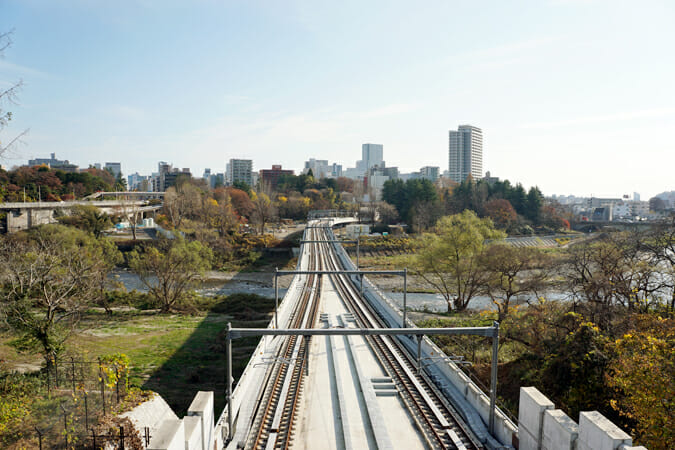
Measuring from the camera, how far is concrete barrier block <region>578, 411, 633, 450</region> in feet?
25.7

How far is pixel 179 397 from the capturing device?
1936 centimetres

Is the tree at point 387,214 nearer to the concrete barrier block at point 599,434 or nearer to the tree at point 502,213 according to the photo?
the tree at point 502,213

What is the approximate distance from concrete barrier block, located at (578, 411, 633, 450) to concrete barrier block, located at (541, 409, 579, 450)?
18cm

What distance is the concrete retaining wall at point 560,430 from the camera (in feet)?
26.3

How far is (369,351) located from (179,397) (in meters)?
8.94

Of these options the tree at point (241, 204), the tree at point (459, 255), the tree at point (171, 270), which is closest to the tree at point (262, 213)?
the tree at point (241, 204)

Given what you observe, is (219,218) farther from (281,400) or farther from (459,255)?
(281,400)

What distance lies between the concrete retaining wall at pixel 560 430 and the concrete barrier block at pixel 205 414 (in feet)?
25.0

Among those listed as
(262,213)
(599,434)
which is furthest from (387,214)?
(599,434)

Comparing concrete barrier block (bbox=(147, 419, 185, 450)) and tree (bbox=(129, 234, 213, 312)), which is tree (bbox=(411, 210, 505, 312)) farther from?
concrete barrier block (bbox=(147, 419, 185, 450))

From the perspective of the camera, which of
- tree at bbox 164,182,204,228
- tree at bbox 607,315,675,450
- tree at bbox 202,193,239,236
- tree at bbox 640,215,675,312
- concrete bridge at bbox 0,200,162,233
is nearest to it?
tree at bbox 607,315,675,450

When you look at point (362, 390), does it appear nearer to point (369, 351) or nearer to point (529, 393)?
point (369, 351)

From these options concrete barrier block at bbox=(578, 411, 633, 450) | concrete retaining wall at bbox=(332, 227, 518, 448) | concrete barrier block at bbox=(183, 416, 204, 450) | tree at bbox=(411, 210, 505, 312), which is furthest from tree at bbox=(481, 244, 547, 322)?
concrete barrier block at bbox=(183, 416, 204, 450)

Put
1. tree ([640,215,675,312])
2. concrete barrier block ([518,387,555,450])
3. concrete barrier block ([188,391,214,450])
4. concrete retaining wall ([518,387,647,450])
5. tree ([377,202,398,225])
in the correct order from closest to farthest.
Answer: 1. concrete retaining wall ([518,387,647,450])
2. concrete barrier block ([188,391,214,450])
3. concrete barrier block ([518,387,555,450])
4. tree ([640,215,675,312])
5. tree ([377,202,398,225])
